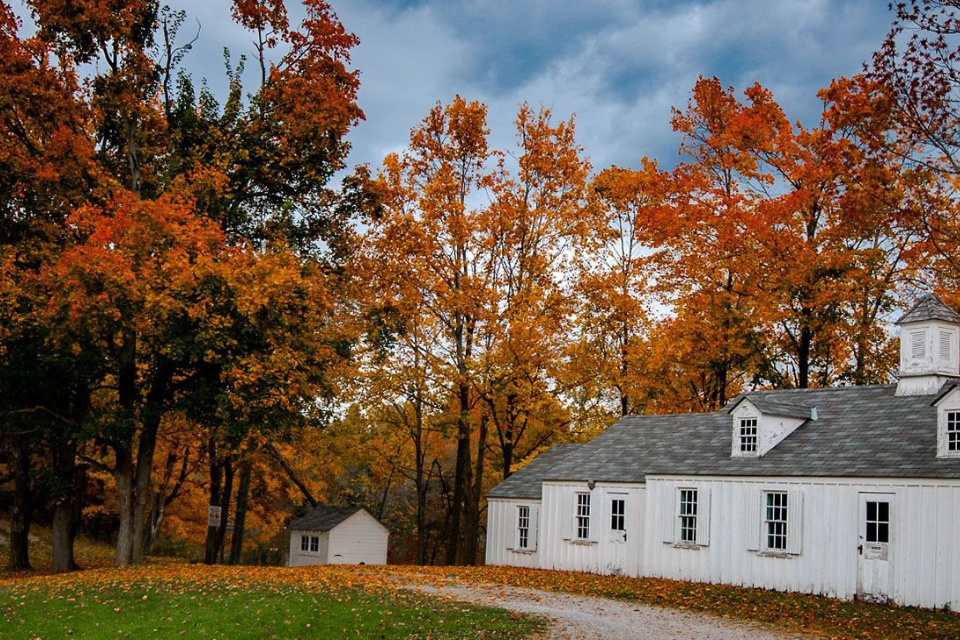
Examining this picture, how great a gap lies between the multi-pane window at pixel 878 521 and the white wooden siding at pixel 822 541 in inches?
9.4

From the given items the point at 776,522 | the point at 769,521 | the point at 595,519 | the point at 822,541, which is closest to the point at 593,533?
the point at 595,519

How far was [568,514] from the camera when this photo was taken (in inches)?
1142

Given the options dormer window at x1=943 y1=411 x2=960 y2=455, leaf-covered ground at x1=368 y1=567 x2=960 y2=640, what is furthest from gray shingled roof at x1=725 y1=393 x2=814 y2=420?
leaf-covered ground at x1=368 y1=567 x2=960 y2=640

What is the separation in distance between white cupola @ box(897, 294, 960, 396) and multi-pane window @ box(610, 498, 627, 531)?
27.0 feet

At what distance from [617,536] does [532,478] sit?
196 inches

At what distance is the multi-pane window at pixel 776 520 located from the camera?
76.5 ft

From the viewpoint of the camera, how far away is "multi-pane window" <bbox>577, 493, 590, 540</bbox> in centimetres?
2864

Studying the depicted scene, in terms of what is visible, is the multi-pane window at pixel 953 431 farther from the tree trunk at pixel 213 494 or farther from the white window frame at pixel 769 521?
the tree trunk at pixel 213 494

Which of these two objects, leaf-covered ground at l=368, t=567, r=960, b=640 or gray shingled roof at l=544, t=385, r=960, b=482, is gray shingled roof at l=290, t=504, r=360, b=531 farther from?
gray shingled roof at l=544, t=385, r=960, b=482

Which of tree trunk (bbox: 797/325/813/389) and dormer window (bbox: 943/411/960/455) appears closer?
dormer window (bbox: 943/411/960/455)

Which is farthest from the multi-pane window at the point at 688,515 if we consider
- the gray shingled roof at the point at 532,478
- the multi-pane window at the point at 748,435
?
the gray shingled roof at the point at 532,478

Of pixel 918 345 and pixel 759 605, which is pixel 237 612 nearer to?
pixel 759 605

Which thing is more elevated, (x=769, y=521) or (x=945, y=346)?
(x=945, y=346)

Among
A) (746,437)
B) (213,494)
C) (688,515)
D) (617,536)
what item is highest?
(746,437)
